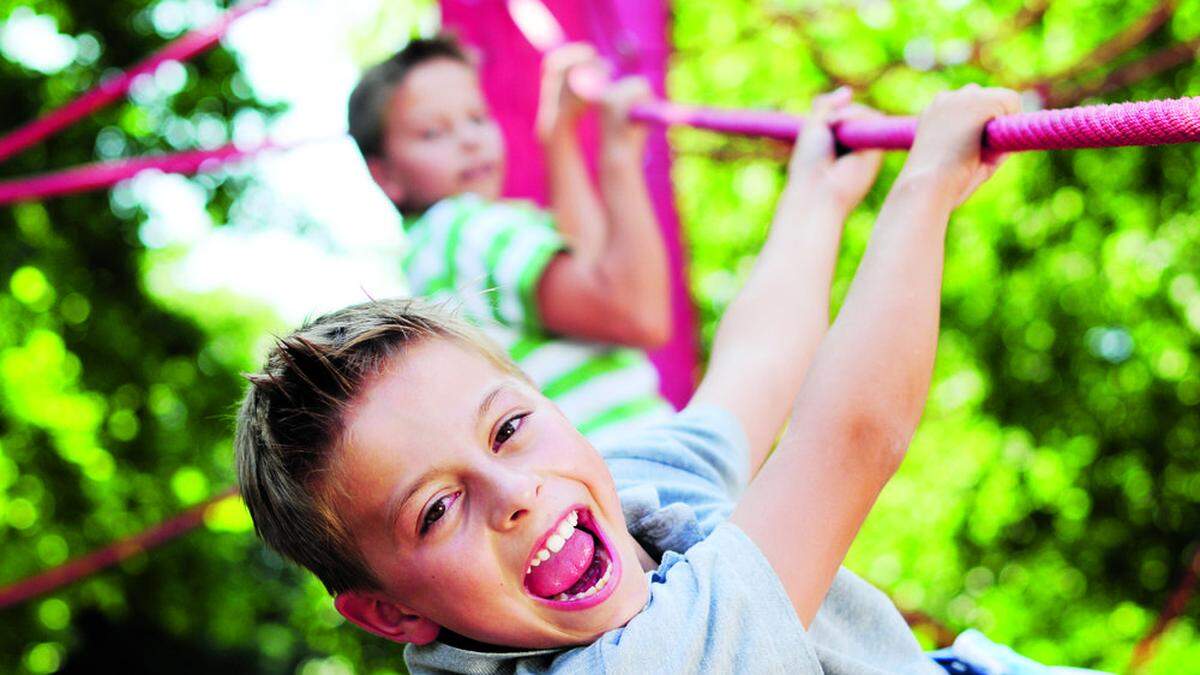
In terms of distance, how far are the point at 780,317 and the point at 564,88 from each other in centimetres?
78

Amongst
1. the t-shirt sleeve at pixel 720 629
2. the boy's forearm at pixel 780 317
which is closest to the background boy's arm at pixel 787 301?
the boy's forearm at pixel 780 317

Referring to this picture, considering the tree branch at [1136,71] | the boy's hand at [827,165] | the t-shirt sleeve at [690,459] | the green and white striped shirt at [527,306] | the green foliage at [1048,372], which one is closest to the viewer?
the t-shirt sleeve at [690,459]

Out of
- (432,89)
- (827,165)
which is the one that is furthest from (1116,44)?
(827,165)

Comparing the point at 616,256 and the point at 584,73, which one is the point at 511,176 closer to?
the point at 584,73

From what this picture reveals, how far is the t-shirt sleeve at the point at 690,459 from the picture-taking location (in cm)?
89

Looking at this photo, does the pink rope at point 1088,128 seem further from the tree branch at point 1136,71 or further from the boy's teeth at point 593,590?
the tree branch at point 1136,71

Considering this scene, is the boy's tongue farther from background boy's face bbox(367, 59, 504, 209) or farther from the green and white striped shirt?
background boy's face bbox(367, 59, 504, 209)

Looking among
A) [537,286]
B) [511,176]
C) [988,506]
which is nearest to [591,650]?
[537,286]

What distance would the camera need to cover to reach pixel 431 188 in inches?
63.5

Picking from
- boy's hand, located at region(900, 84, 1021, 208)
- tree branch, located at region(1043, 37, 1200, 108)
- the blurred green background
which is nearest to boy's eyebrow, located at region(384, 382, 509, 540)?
boy's hand, located at region(900, 84, 1021, 208)

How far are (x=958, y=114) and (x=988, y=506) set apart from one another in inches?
106

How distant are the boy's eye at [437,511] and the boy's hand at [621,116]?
2.91 feet

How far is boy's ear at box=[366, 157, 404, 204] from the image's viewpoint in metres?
1.63

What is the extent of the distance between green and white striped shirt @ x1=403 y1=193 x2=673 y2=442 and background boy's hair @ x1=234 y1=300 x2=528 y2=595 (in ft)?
1.87
